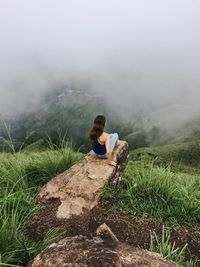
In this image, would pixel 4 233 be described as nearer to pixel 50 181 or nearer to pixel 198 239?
pixel 50 181

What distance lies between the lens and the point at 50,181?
10.5m

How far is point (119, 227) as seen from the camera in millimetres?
9273

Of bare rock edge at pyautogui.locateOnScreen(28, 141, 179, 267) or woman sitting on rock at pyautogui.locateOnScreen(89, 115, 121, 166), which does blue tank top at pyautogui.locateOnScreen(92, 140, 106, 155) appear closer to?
woman sitting on rock at pyautogui.locateOnScreen(89, 115, 121, 166)

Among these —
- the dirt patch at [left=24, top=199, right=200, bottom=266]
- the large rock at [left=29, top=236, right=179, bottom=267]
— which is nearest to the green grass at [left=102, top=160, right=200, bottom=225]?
the dirt patch at [left=24, top=199, right=200, bottom=266]

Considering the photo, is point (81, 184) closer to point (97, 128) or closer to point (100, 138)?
point (100, 138)

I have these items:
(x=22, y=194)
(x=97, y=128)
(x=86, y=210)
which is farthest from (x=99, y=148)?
(x=22, y=194)

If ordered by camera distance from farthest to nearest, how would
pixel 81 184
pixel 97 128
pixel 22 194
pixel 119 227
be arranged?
pixel 97 128, pixel 81 184, pixel 119 227, pixel 22 194

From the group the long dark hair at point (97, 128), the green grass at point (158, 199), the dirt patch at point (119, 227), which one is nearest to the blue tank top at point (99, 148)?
the long dark hair at point (97, 128)

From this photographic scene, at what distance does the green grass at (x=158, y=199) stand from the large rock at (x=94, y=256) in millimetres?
3135

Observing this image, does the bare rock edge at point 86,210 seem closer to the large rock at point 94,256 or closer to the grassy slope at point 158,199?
the large rock at point 94,256

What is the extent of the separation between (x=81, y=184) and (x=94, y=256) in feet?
13.9

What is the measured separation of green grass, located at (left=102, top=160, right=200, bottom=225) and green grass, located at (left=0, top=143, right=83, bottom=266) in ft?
5.90

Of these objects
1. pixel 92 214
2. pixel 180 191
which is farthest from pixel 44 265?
pixel 180 191

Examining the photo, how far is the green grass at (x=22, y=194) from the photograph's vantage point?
23.2ft
